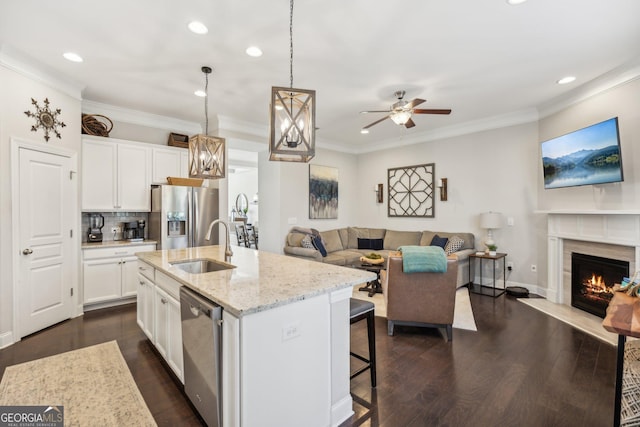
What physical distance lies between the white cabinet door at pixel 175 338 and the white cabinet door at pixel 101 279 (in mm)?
2380

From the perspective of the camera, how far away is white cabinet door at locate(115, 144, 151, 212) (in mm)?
4254

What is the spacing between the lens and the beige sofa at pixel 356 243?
16.7 feet

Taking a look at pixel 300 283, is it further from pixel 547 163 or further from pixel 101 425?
pixel 547 163

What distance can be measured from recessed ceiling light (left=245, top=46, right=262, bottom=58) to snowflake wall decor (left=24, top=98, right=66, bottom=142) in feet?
8.05

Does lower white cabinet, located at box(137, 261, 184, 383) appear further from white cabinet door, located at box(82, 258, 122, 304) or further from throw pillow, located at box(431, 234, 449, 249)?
throw pillow, located at box(431, 234, 449, 249)

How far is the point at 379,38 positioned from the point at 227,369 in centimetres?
286

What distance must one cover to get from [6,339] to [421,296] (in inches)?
167

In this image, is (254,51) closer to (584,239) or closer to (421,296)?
(421,296)

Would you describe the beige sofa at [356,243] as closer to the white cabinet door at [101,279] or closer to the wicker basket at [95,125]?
the white cabinet door at [101,279]

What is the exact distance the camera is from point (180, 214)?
175 inches

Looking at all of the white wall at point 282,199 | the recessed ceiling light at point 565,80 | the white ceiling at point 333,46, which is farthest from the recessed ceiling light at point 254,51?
the recessed ceiling light at point 565,80

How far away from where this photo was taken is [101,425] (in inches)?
67.9

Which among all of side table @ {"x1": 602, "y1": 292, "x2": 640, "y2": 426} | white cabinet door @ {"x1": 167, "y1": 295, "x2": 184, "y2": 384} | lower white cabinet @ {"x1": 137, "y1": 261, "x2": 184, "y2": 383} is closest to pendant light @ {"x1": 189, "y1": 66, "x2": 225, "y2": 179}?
lower white cabinet @ {"x1": 137, "y1": 261, "x2": 184, "y2": 383}

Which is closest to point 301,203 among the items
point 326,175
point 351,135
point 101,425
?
point 326,175
